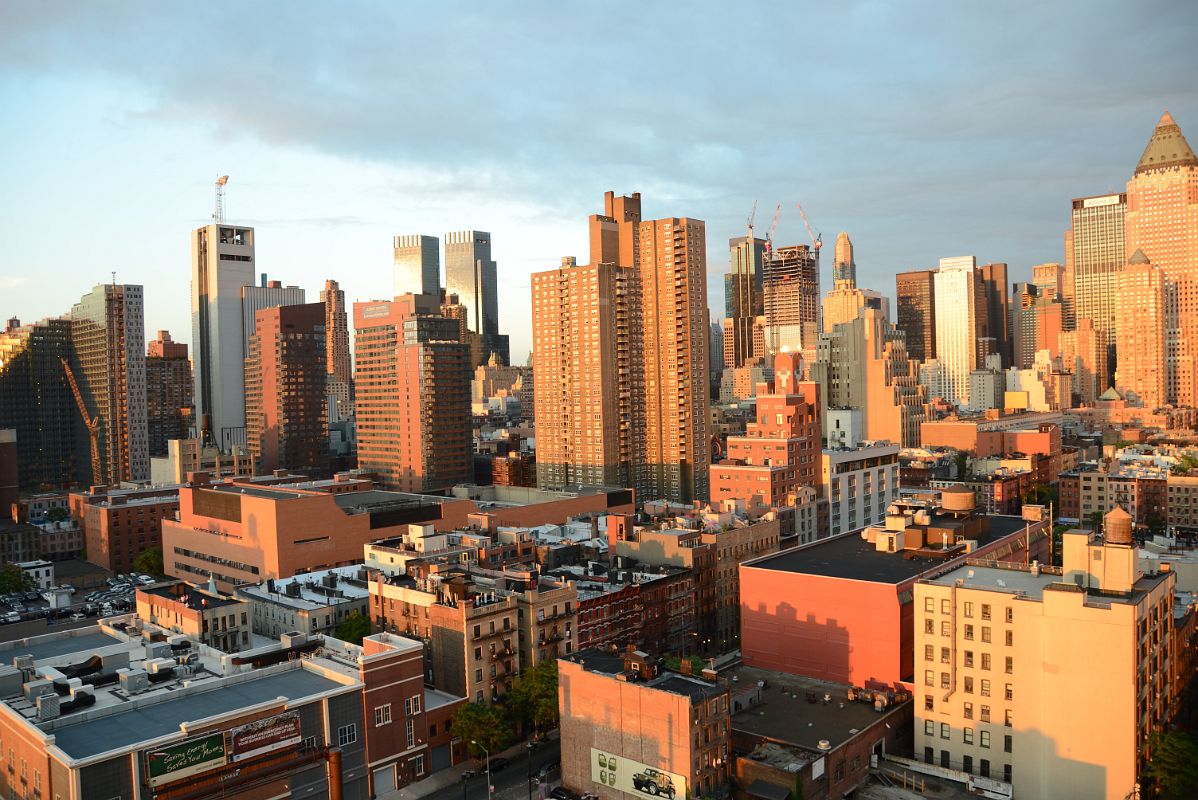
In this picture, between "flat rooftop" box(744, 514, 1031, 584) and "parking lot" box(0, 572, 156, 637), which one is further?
"parking lot" box(0, 572, 156, 637)

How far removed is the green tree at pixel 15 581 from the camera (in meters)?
132

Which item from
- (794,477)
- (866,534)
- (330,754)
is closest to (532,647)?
(330,754)

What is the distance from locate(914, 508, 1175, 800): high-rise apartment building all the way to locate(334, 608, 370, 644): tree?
47247mm

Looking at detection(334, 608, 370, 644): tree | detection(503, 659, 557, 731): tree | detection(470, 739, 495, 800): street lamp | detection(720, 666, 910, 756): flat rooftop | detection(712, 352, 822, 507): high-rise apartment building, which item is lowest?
detection(470, 739, 495, 800): street lamp

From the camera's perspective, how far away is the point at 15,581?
5251 inches

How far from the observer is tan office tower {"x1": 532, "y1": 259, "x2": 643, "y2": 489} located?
191000 mm

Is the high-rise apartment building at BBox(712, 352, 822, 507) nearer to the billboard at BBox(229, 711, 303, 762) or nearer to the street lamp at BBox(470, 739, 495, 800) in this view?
the street lamp at BBox(470, 739, 495, 800)

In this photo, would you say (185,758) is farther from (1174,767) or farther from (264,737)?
(1174,767)

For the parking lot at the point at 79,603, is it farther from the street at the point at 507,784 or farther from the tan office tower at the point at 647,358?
the tan office tower at the point at 647,358

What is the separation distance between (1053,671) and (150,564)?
136560 millimetres

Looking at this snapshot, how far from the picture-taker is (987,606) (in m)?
69.4

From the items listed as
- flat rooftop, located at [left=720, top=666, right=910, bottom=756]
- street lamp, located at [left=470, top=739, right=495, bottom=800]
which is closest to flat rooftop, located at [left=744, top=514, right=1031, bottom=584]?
flat rooftop, located at [left=720, top=666, right=910, bottom=756]

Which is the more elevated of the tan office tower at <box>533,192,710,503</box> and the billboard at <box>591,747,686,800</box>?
the tan office tower at <box>533,192,710,503</box>

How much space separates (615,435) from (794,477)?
6150 cm
